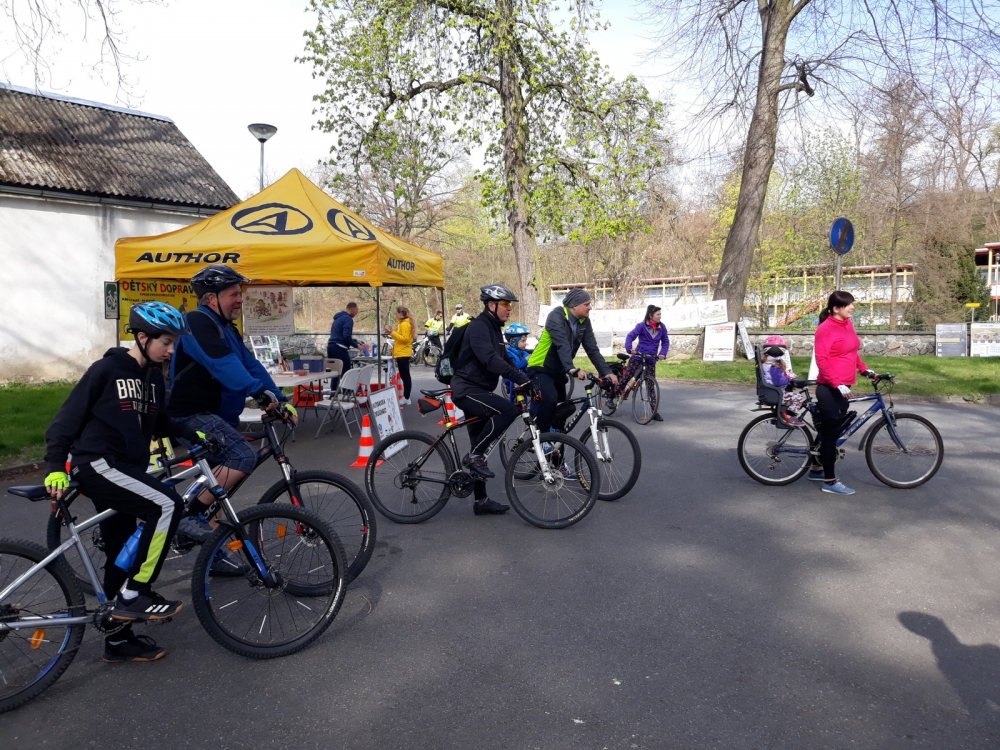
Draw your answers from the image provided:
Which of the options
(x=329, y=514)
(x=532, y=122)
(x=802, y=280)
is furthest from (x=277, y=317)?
(x=802, y=280)

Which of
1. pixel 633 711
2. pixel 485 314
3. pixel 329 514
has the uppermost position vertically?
pixel 485 314

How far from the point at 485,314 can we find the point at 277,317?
10.1m

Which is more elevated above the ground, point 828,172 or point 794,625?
point 828,172

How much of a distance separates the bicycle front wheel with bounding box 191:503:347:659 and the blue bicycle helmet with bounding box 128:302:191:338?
97 centimetres

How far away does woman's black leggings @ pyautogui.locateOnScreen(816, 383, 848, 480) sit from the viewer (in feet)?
21.7

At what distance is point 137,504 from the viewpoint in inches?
136

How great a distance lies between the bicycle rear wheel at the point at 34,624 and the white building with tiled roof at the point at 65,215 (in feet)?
51.4

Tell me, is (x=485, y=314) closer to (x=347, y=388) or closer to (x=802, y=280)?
(x=347, y=388)

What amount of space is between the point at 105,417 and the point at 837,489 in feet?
19.7

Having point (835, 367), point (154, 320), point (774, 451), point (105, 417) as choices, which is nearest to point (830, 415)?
Answer: point (835, 367)

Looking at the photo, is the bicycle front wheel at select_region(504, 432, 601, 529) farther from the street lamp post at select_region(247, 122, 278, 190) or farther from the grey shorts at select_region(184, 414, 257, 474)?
the street lamp post at select_region(247, 122, 278, 190)

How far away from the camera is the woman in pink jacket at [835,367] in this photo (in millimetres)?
6586

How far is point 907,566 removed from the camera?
16.0ft

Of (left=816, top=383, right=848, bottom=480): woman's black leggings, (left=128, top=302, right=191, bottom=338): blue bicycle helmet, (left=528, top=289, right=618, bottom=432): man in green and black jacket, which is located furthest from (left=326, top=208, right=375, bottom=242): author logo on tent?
(left=128, top=302, right=191, bottom=338): blue bicycle helmet
